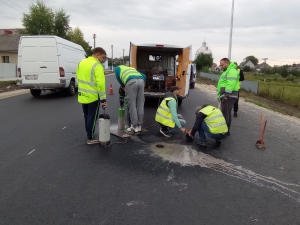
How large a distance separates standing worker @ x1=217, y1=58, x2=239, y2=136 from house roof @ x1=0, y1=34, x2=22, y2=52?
35.2m

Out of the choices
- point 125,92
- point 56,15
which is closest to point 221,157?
point 125,92

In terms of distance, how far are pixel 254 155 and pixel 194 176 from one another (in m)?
1.74

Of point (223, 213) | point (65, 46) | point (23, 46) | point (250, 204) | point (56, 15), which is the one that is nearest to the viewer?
point (223, 213)

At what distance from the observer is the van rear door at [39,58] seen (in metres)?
10.5

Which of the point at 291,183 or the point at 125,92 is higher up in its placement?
the point at 125,92

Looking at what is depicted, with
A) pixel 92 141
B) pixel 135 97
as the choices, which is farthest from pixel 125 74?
pixel 92 141

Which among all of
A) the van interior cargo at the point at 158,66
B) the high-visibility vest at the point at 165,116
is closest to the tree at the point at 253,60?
the van interior cargo at the point at 158,66

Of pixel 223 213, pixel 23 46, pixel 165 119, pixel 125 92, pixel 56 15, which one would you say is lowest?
pixel 223 213

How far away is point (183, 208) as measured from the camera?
2.96m

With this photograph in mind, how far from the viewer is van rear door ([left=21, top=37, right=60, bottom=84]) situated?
1045cm

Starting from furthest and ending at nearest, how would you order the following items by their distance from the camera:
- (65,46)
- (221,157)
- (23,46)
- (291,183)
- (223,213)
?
(65,46) → (23,46) → (221,157) → (291,183) → (223,213)

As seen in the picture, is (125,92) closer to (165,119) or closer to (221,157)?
(165,119)

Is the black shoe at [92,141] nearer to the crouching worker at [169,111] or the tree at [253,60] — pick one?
the crouching worker at [169,111]

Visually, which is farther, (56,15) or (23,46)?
(56,15)
